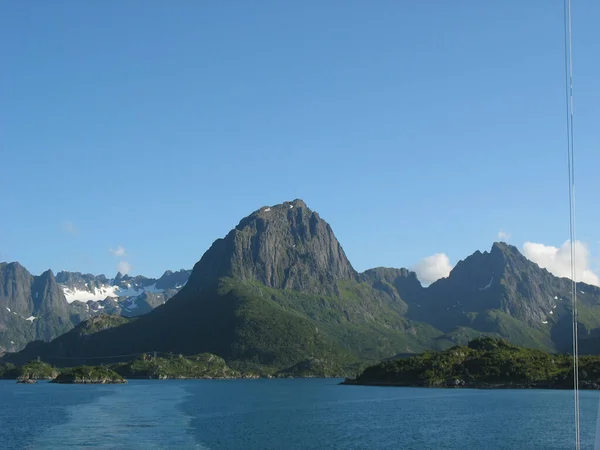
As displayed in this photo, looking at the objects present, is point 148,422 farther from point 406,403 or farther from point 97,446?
point 406,403

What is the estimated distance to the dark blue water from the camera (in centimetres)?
10738

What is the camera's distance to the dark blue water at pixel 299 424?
107m

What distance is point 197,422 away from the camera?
137 meters

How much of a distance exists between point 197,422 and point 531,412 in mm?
71113

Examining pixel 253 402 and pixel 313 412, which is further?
pixel 253 402

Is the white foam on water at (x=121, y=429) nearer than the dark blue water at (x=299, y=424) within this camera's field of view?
Yes

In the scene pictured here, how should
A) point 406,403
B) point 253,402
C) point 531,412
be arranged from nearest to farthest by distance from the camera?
point 531,412 < point 406,403 < point 253,402

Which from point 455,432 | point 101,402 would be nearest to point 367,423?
point 455,432

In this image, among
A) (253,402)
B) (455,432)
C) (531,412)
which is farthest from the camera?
(253,402)

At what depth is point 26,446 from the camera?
10306 centimetres

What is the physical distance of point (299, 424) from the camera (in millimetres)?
135750

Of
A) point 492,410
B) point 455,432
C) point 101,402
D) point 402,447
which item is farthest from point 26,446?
point 492,410

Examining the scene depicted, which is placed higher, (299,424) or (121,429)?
(299,424)

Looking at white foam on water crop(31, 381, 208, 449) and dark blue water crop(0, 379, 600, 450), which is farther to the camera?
dark blue water crop(0, 379, 600, 450)
